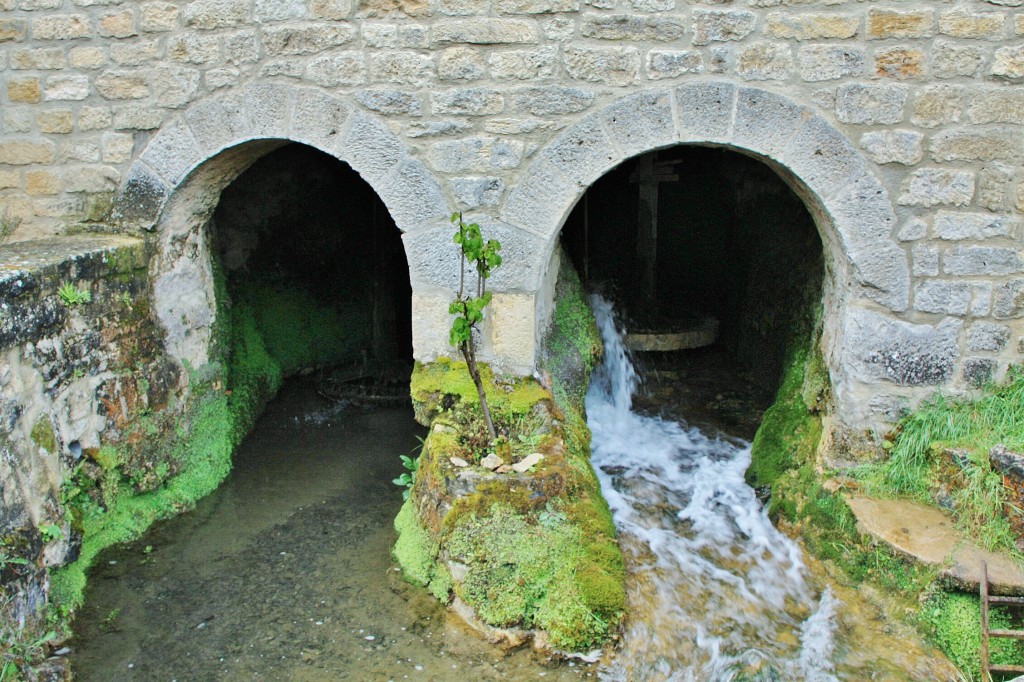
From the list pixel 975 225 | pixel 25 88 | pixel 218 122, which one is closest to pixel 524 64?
pixel 218 122

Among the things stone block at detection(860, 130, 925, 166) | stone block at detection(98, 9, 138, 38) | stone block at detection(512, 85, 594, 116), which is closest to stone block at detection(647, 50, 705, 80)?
stone block at detection(512, 85, 594, 116)

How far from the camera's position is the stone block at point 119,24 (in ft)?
13.4

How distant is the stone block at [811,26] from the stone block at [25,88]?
3.70 m

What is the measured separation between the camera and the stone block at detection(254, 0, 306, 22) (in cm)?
392

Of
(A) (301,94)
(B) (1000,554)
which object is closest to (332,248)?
(A) (301,94)

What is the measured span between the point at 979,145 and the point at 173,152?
155 inches

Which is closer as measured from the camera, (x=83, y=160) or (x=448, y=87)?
(x=448, y=87)

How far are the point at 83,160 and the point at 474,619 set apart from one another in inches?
124

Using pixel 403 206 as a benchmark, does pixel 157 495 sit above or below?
below

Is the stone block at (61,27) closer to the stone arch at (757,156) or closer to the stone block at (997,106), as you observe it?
the stone arch at (757,156)

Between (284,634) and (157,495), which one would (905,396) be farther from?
(157,495)

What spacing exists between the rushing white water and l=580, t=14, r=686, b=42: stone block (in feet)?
8.01

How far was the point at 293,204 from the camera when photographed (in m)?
6.28

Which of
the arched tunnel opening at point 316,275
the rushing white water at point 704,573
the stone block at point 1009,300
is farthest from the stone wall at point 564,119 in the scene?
the arched tunnel opening at point 316,275
